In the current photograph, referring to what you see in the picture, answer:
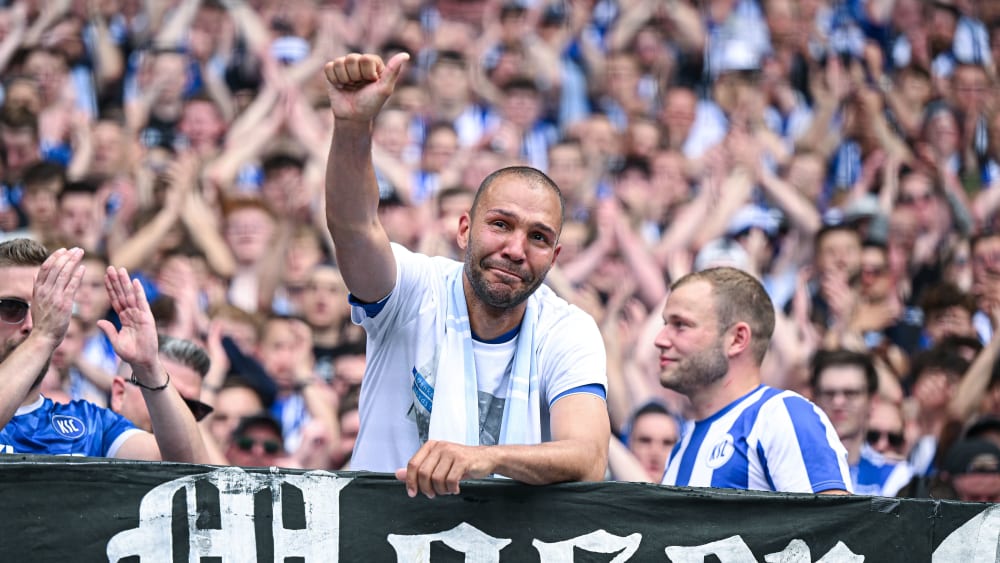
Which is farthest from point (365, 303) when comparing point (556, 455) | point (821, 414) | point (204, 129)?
point (204, 129)

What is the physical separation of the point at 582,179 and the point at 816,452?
13.0 ft

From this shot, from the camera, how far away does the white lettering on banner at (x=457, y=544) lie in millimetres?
3117

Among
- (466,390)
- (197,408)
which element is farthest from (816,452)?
(197,408)

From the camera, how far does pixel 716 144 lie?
8125 millimetres

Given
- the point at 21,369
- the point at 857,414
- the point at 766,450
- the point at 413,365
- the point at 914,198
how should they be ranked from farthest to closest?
the point at 914,198, the point at 857,414, the point at 766,450, the point at 413,365, the point at 21,369

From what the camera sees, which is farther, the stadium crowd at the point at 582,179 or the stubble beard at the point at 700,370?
the stadium crowd at the point at 582,179

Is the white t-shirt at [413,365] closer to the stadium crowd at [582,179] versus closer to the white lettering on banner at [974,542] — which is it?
the white lettering on banner at [974,542]

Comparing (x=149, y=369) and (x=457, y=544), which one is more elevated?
(x=149, y=369)

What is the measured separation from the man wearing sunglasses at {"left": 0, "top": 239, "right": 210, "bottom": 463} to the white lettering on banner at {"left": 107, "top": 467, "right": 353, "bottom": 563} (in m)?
0.56

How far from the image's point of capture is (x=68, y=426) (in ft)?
12.6

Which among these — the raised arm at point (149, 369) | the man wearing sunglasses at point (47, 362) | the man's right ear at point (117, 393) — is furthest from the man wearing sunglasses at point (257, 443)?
the raised arm at point (149, 369)

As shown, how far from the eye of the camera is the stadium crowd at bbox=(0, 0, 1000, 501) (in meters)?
6.01

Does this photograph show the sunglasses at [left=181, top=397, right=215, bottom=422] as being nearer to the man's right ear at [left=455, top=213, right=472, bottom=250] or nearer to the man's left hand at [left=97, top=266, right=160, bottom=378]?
the man's left hand at [left=97, top=266, right=160, bottom=378]

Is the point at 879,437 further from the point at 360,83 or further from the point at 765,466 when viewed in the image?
the point at 360,83
